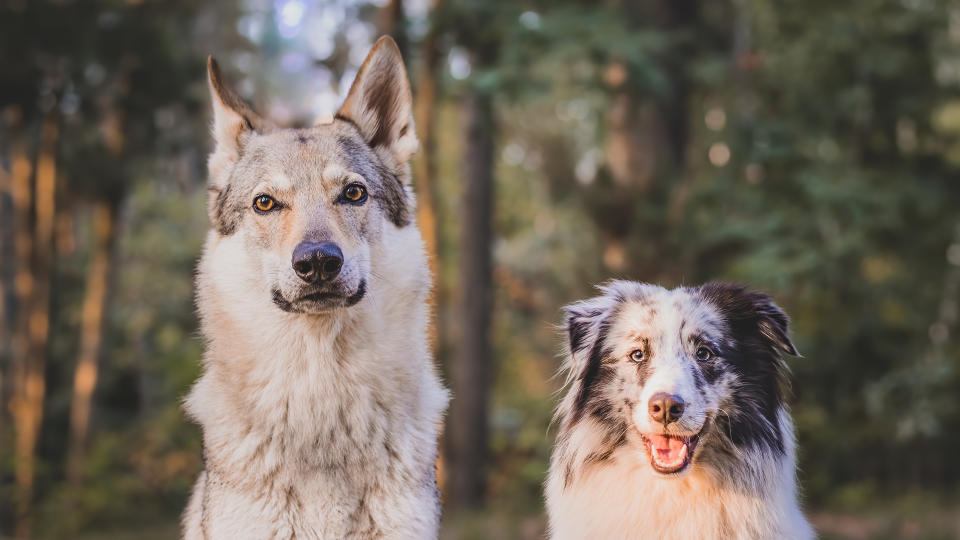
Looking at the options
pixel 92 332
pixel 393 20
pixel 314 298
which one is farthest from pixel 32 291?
pixel 314 298

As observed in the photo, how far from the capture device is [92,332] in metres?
14.9

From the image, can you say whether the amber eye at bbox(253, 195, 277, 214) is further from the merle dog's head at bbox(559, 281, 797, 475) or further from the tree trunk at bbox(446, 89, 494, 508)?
the tree trunk at bbox(446, 89, 494, 508)

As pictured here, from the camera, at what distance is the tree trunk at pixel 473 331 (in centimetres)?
1466

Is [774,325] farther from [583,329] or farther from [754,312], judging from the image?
[583,329]

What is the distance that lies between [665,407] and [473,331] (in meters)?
11.1

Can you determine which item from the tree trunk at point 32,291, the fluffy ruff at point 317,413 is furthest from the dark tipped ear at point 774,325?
the tree trunk at point 32,291

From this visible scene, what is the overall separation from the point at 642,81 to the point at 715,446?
21.7ft

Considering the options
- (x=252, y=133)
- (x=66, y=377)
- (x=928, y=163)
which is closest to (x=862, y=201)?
(x=928, y=163)

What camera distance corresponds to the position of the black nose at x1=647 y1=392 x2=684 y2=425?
373cm

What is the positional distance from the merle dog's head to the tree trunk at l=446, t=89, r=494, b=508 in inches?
407

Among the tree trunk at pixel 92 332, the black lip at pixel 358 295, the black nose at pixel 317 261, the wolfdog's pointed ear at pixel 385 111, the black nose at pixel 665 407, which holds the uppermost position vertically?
the wolfdog's pointed ear at pixel 385 111

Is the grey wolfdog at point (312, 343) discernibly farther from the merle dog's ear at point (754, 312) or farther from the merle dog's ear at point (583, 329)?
the merle dog's ear at point (754, 312)

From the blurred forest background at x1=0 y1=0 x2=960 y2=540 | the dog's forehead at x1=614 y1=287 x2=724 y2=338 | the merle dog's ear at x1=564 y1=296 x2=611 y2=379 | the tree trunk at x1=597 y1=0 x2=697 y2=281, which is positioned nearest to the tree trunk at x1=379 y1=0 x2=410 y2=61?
the blurred forest background at x1=0 y1=0 x2=960 y2=540

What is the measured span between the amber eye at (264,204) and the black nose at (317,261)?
38cm
